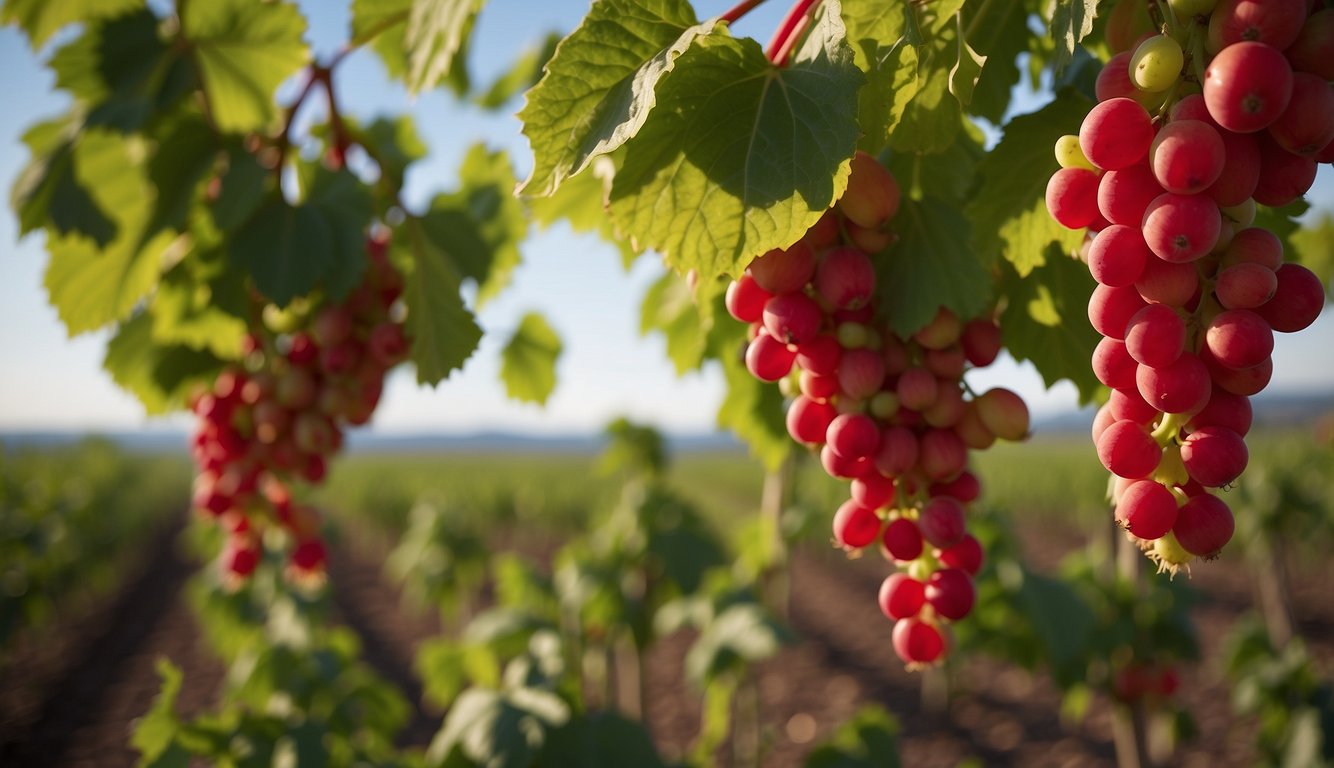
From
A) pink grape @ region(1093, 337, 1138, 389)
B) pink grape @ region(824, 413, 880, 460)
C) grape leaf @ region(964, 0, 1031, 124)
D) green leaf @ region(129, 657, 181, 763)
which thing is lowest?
green leaf @ region(129, 657, 181, 763)

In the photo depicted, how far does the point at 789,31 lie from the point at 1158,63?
0.46 metres

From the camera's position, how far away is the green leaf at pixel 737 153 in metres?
0.94

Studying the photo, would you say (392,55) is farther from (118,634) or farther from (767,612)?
(118,634)

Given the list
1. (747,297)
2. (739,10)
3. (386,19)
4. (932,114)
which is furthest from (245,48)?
(932,114)

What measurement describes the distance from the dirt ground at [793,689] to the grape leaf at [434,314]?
286 cm

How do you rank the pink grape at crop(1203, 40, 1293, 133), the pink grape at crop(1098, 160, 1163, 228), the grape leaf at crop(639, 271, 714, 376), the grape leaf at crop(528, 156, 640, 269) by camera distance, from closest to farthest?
the pink grape at crop(1203, 40, 1293, 133)
the pink grape at crop(1098, 160, 1163, 228)
the grape leaf at crop(528, 156, 640, 269)
the grape leaf at crop(639, 271, 714, 376)

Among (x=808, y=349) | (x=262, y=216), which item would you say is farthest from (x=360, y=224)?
(x=808, y=349)

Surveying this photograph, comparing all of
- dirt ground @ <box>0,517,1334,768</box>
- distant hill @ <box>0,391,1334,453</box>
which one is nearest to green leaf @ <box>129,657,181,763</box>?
dirt ground @ <box>0,517,1334,768</box>

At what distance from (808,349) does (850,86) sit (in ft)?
1.11

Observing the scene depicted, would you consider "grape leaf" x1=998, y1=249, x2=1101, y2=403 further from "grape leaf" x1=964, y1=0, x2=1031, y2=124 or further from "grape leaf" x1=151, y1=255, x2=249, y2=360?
"grape leaf" x1=151, y1=255, x2=249, y2=360

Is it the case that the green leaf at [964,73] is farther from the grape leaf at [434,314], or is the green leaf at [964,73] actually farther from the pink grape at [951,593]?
the grape leaf at [434,314]

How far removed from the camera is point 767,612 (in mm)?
3451

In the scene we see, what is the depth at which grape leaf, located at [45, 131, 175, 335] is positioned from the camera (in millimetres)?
1897

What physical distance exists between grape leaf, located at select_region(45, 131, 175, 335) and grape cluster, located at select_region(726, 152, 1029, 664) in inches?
61.8
